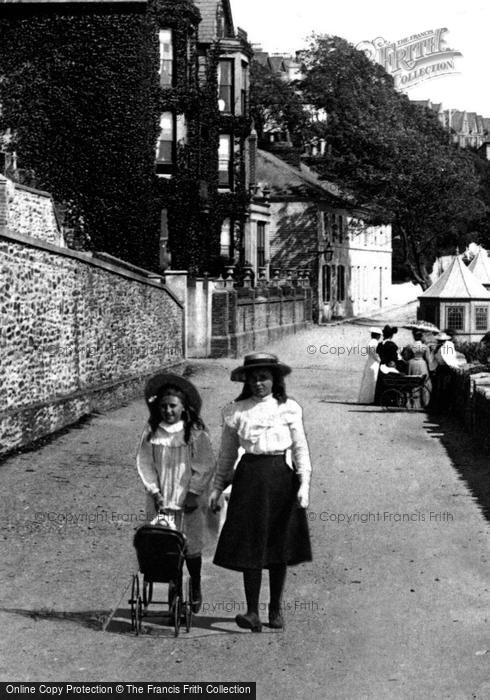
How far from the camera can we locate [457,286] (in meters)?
39.6

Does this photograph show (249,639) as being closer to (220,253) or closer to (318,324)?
(220,253)

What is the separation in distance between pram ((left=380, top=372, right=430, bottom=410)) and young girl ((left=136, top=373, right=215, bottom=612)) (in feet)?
52.5

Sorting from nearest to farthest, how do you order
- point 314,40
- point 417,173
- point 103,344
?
point 103,344
point 417,173
point 314,40

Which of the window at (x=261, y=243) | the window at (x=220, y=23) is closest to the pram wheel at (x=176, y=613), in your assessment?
the window at (x=220, y=23)

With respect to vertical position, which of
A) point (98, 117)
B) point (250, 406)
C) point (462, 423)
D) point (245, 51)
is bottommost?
point (462, 423)

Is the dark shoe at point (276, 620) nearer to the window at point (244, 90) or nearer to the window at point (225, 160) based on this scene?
the window at point (225, 160)

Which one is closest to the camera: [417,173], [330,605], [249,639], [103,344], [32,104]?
[249,639]

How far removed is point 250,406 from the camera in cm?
869

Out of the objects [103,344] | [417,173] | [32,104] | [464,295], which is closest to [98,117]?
[32,104]

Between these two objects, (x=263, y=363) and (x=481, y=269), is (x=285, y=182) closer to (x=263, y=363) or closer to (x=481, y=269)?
(x=481, y=269)

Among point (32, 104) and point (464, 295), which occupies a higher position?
point (32, 104)

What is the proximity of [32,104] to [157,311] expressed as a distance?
32.5 ft

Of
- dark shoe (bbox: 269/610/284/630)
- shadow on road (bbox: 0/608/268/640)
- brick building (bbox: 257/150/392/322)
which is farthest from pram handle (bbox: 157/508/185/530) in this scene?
brick building (bbox: 257/150/392/322)

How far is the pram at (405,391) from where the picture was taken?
24527 mm
